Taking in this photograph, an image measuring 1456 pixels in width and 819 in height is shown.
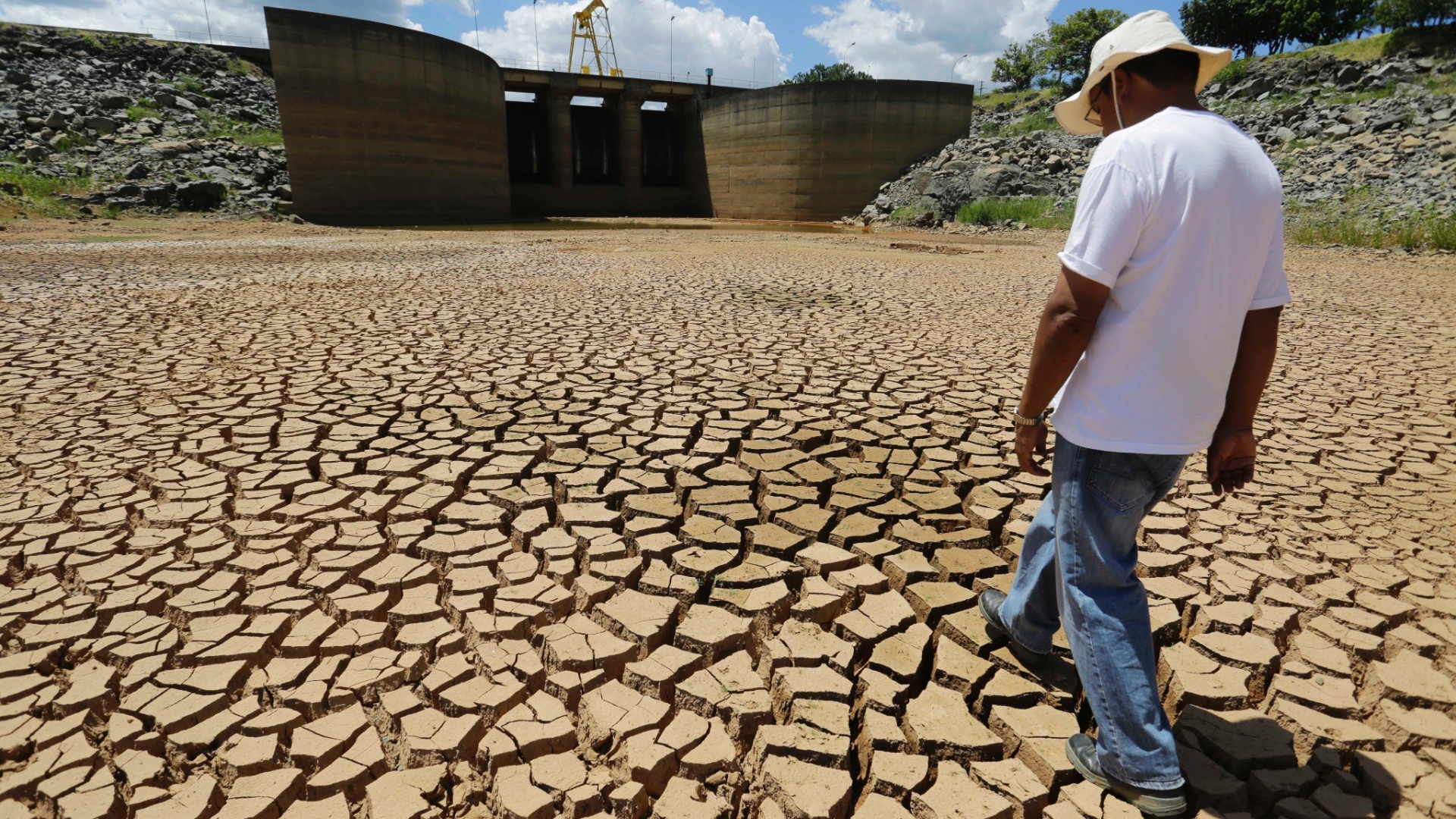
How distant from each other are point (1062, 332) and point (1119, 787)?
90 centimetres

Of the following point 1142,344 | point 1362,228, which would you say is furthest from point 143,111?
point 1362,228

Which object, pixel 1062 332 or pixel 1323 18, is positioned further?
pixel 1323 18

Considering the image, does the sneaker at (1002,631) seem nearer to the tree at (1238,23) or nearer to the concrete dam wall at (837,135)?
the concrete dam wall at (837,135)

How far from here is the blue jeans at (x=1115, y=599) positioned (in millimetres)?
1287

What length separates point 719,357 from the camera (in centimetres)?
453

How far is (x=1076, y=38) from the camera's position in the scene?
1582 inches

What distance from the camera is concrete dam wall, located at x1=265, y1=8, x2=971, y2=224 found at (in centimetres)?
1819

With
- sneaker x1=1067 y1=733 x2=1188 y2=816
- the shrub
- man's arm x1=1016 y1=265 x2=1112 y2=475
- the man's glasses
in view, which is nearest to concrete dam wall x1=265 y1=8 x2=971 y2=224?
the shrub

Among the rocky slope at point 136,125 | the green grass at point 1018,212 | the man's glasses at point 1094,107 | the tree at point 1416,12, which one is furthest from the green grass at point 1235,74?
the rocky slope at point 136,125

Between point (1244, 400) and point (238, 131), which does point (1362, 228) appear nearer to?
point (1244, 400)

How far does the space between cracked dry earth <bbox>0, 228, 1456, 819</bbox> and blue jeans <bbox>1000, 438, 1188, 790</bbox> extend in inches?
7.4

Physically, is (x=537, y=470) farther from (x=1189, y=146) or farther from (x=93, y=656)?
(x=1189, y=146)

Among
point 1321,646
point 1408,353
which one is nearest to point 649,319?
point 1321,646

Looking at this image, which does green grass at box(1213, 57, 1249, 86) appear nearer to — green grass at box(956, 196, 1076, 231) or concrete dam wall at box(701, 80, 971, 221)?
concrete dam wall at box(701, 80, 971, 221)
